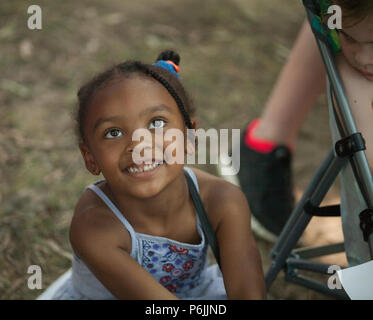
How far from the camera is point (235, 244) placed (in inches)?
51.3

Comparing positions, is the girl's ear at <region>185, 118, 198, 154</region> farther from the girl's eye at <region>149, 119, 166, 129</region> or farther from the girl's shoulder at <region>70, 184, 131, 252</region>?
the girl's shoulder at <region>70, 184, 131, 252</region>

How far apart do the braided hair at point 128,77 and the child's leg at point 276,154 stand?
1065 mm

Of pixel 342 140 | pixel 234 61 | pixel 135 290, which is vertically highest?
pixel 234 61

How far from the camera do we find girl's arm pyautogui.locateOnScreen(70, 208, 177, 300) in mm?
1197

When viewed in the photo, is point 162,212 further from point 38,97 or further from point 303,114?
point 38,97

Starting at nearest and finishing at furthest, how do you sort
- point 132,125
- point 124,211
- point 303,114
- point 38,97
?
point 132,125 → point 124,211 → point 303,114 → point 38,97

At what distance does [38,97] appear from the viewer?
2969 mm

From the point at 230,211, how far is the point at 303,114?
108cm

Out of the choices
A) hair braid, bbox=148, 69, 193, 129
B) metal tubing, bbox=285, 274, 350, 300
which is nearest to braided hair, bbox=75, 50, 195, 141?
hair braid, bbox=148, 69, 193, 129

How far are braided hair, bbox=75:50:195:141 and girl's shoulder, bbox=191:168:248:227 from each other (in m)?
0.23

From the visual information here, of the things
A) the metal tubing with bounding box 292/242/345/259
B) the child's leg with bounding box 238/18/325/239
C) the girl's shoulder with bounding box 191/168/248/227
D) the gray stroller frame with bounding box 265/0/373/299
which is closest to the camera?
the gray stroller frame with bounding box 265/0/373/299

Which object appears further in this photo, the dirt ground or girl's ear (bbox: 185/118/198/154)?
the dirt ground

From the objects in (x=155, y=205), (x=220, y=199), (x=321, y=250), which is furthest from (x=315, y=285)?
(x=155, y=205)

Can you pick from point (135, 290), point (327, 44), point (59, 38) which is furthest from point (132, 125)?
point (59, 38)
